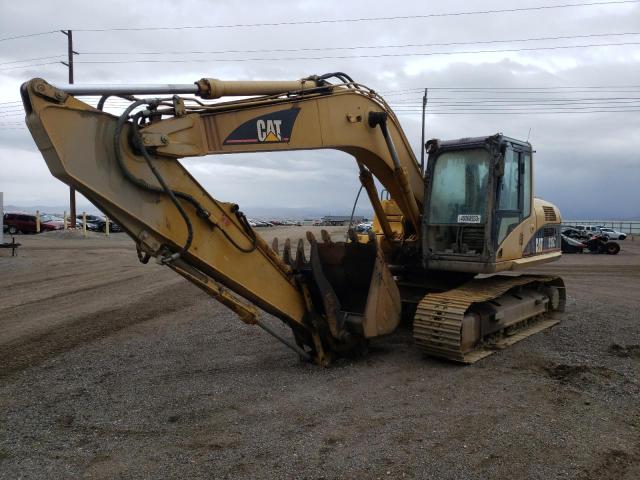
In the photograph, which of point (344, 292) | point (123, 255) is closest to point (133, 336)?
point (344, 292)

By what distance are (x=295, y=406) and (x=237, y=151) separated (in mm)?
2528

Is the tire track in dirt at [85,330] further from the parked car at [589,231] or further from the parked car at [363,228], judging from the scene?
the parked car at [589,231]

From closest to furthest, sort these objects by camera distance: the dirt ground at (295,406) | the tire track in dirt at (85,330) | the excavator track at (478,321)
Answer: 1. the dirt ground at (295,406)
2. the excavator track at (478,321)
3. the tire track in dirt at (85,330)

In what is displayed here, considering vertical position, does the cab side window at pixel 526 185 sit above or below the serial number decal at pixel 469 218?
above

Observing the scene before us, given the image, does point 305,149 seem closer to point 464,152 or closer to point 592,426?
point 464,152

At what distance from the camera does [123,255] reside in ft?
75.4

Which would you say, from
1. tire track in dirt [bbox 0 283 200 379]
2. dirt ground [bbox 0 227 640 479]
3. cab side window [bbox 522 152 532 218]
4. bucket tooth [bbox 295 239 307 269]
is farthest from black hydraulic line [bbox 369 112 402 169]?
tire track in dirt [bbox 0 283 200 379]

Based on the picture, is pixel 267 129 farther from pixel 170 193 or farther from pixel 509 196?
pixel 509 196

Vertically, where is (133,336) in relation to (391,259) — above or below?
below

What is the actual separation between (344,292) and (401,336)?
1.61 metres

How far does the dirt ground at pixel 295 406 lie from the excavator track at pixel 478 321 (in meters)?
0.22

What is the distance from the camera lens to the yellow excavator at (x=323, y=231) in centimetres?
484

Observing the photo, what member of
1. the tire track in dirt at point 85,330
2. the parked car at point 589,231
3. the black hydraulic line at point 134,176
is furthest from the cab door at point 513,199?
the parked car at point 589,231

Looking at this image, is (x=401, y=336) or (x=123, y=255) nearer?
(x=401, y=336)
